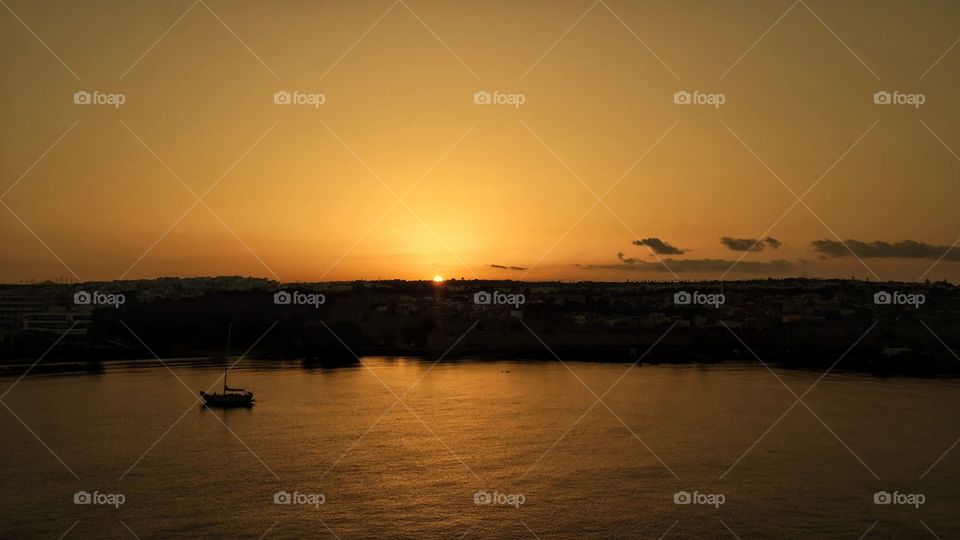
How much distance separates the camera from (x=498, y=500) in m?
24.5

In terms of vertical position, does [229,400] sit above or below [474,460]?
above

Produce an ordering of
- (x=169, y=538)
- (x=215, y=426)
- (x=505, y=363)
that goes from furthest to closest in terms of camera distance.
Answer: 1. (x=505, y=363)
2. (x=215, y=426)
3. (x=169, y=538)

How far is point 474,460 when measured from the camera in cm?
2967

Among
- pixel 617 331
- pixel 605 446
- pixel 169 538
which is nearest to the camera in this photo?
pixel 169 538

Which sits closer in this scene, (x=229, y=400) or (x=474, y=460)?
(x=474, y=460)

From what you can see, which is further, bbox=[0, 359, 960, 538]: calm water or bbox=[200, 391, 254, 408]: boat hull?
bbox=[200, 391, 254, 408]: boat hull

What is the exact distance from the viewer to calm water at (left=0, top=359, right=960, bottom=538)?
879 inches

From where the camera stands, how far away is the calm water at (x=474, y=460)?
73.3ft

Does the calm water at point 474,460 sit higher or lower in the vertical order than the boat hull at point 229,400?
lower

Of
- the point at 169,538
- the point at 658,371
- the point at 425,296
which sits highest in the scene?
the point at 425,296

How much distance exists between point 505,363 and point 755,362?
63.8ft

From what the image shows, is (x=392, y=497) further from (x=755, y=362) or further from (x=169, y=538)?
(x=755, y=362)

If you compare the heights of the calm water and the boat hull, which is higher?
the boat hull

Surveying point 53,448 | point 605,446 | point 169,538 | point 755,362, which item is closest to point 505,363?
point 755,362
